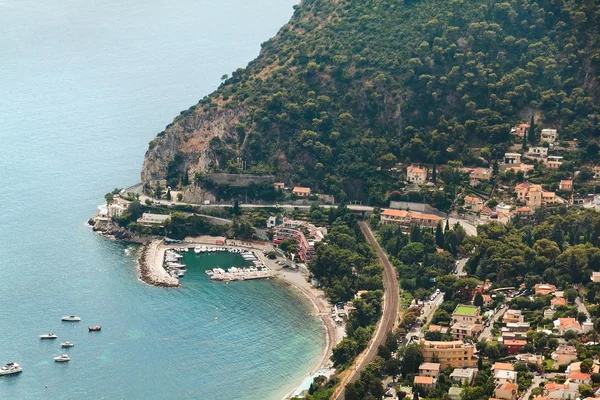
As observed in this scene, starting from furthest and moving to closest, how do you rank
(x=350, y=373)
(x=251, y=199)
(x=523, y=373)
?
(x=251, y=199), (x=350, y=373), (x=523, y=373)

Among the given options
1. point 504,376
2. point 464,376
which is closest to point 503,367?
point 504,376

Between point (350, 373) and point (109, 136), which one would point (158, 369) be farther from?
point (109, 136)

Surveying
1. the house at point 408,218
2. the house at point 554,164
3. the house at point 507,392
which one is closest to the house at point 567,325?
the house at point 507,392

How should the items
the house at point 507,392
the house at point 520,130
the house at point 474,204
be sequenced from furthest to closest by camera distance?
1. the house at point 520,130
2. the house at point 474,204
3. the house at point 507,392

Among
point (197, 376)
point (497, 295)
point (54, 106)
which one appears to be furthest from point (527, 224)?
point (54, 106)

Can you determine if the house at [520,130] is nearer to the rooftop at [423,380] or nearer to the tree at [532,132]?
the tree at [532,132]

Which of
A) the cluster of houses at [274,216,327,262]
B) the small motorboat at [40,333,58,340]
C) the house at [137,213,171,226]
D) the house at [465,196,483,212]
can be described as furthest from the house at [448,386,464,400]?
the house at [137,213,171,226]
